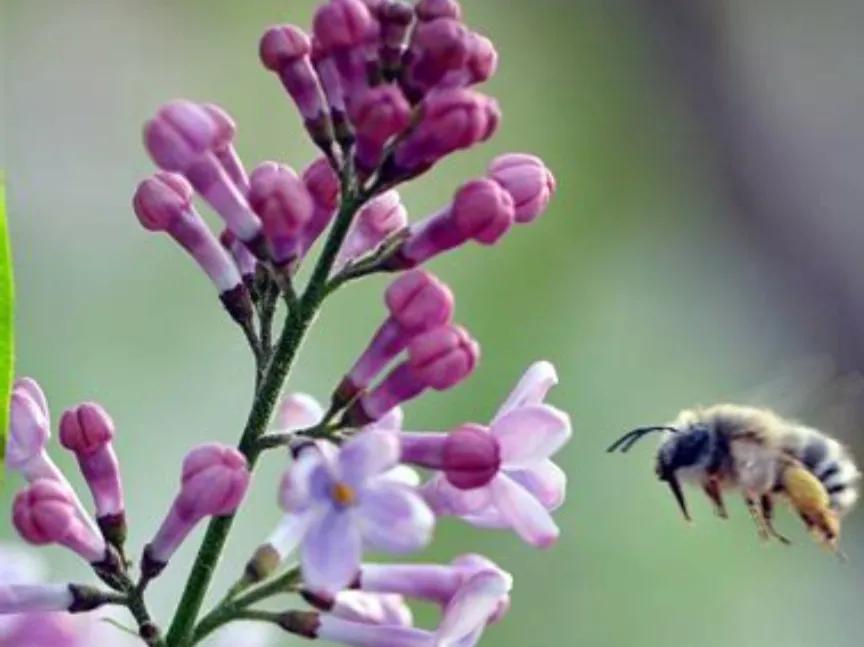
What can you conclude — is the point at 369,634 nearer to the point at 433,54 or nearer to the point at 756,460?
the point at 433,54

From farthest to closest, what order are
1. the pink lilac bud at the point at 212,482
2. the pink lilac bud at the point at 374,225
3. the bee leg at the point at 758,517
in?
the bee leg at the point at 758,517 → the pink lilac bud at the point at 374,225 → the pink lilac bud at the point at 212,482

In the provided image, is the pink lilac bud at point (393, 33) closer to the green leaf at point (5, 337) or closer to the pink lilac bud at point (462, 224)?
the pink lilac bud at point (462, 224)

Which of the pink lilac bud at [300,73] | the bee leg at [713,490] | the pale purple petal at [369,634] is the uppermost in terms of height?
the pink lilac bud at [300,73]

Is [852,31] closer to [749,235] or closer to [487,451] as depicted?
[749,235]

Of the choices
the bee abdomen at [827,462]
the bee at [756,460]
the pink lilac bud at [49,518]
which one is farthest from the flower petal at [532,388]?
the bee abdomen at [827,462]

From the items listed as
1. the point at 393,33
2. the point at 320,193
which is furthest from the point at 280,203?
the point at 393,33

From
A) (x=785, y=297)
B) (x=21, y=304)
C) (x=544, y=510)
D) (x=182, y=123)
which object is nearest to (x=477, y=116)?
(x=182, y=123)
